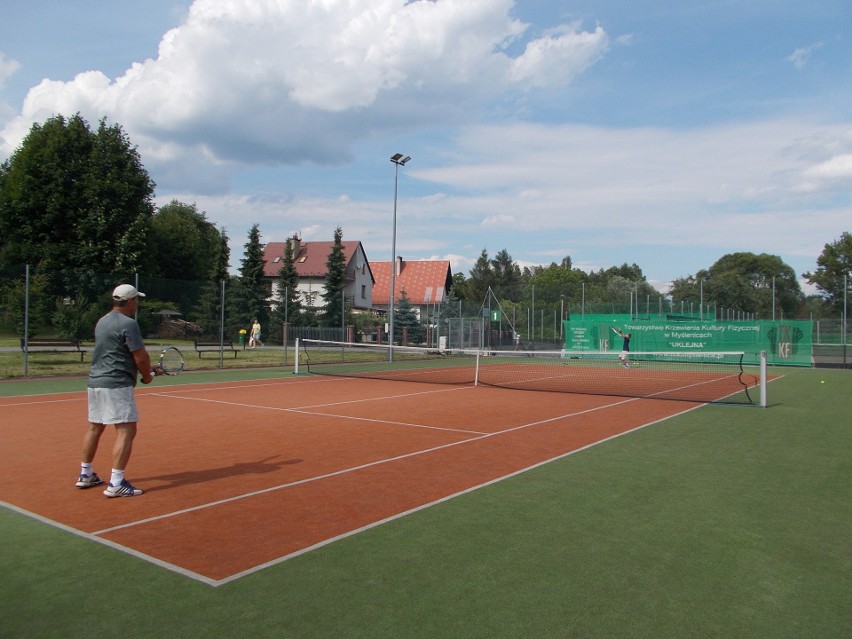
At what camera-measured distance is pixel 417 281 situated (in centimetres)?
7425

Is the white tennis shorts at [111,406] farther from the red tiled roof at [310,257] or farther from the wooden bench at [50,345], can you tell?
the red tiled roof at [310,257]

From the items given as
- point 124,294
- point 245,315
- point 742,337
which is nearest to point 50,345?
point 245,315

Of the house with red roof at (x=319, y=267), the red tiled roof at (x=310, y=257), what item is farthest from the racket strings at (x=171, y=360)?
the red tiled roof at (x=310, y=257)

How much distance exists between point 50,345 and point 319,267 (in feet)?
141

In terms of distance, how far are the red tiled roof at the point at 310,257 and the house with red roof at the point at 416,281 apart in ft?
35.0

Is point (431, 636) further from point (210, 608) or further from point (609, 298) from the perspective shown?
point (609, 298)

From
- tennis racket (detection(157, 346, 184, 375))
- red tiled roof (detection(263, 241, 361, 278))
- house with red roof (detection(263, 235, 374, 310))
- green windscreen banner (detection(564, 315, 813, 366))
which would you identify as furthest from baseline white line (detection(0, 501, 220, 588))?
red tiled roof (detection(263, 241, 361, 278))

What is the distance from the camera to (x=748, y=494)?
622 cm

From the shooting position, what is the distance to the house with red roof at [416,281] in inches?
2842

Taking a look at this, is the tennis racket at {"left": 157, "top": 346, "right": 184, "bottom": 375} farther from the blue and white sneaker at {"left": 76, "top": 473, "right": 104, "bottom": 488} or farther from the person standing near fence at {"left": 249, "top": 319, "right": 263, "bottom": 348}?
the person standing near fence at {"left": 249, "top": 319, "right": 263, "bottom": 348}

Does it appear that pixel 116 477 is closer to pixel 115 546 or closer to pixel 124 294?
Result: pixel 115 546

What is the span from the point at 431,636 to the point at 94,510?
A: 3.52 metres

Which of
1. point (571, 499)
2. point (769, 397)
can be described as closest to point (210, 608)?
point (571, 499)

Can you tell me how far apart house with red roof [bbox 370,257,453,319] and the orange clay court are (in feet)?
190
